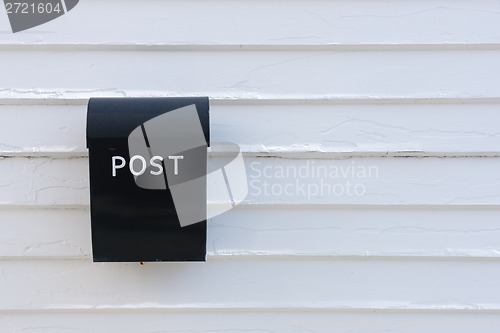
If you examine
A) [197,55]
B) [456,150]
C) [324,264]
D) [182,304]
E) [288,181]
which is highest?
[197,55]

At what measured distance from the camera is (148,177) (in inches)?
48.0

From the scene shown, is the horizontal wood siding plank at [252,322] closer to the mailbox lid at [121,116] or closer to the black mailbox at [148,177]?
the black mailbox at [148,177]

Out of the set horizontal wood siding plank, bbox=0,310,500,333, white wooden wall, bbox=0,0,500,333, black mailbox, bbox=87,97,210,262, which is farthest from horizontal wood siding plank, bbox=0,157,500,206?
horizontal wood siding plank, bbox=0,310,500,333

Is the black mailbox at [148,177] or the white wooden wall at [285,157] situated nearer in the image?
the black mailbox at [148,177]

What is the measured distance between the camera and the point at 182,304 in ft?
4.48

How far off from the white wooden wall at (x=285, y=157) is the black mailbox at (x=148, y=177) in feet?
0.40

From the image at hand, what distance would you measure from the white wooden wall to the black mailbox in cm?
12

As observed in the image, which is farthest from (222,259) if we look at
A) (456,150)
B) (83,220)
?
(456,150)

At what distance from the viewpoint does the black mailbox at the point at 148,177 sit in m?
1.21

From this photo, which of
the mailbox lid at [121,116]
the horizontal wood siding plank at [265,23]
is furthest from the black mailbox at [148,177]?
the horizontal wood siding plank at [265,23]

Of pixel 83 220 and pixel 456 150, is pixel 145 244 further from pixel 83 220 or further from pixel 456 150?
pixel 456 150

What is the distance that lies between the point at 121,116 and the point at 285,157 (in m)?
0.50

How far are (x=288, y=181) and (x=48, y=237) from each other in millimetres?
756

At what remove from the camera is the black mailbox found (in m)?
1.21
